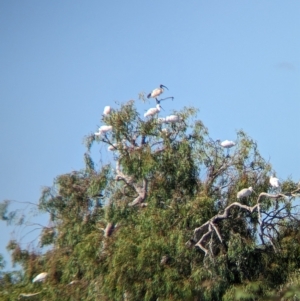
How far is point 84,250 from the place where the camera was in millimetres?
14289

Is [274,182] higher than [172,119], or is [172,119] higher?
[172,119]

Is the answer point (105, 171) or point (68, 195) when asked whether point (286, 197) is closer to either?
point (105, 171)

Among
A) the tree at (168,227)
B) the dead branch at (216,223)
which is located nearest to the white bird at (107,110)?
the tree at (168,227)

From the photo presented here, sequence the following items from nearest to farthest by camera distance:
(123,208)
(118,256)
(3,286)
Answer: (118,256)
(123,208)
(3,286)

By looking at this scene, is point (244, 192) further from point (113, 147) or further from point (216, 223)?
point (113, 147)

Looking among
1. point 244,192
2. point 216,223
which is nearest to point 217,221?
point 216,223

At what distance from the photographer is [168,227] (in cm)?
1398

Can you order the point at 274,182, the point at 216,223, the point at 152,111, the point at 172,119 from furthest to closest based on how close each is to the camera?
the point at 152,111 → the point at 172,119 → the point at 274,182 → the point at 216,223

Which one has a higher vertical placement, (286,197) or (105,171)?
(105,171)

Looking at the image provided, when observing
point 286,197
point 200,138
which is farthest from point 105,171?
point 286,197

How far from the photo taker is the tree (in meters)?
13.4

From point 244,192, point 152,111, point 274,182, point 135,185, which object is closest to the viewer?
point 244,192

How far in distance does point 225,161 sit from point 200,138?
25.6 inches

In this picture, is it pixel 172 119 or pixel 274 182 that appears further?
pixel 172 119
